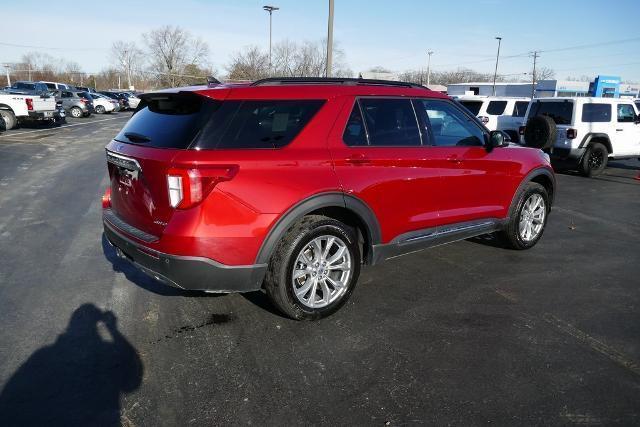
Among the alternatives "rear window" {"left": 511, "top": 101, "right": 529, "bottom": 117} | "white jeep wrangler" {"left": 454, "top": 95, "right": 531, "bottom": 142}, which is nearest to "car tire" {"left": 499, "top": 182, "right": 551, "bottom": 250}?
"white jeep wrangler" {"left": 454, "top": 95, "right": 531, "bottom": 142}

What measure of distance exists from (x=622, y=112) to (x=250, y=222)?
40.0 ft

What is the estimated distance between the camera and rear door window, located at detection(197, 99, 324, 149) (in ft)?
10.4

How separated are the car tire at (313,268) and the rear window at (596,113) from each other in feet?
32.0

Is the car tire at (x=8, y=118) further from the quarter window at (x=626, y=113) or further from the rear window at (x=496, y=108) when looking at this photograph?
the quarter window at (x=626, y=113)

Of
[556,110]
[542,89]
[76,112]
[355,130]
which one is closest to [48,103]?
[76,112]

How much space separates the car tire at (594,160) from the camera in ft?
37.0

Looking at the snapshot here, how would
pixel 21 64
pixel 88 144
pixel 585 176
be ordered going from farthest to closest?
pixel 21 64, pixel 88 144, pixel 585 176

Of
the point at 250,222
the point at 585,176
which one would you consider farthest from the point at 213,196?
the point at 585,176

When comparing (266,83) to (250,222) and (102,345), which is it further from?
(102,345)

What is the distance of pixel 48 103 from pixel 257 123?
1971 cm

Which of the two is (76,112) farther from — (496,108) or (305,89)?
(305,89)

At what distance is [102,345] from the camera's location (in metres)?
3.25

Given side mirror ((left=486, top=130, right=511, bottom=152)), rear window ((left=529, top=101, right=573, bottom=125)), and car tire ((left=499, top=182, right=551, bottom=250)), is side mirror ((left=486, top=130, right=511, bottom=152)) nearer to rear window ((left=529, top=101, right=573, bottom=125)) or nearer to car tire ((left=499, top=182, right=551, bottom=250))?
car tire ((left=499, top=182, right=551, bottom=250))

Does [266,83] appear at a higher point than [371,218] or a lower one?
higher
